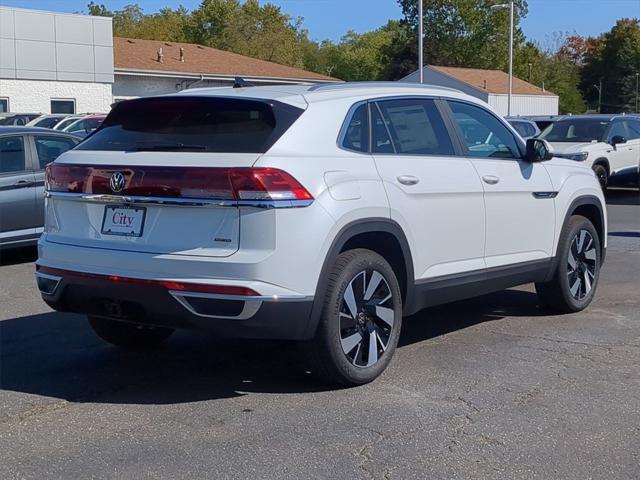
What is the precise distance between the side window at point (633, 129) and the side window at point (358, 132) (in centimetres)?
1513

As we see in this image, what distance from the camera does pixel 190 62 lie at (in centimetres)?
4153

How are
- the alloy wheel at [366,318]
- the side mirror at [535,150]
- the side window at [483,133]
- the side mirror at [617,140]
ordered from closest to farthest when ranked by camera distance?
the alloy wheel at [366,318] < the side window at [483,133] < the side mirror at [535,150] < the side mirror at [617,140]

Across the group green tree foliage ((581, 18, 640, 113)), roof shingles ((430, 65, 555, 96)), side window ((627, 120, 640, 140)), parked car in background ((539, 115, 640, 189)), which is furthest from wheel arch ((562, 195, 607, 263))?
green tree foliage ((581, 18, 640, 113))

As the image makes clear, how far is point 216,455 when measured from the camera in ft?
14.9

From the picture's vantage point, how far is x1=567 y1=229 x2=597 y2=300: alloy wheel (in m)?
7.61

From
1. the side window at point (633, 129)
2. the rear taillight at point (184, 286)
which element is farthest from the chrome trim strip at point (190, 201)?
the side window at point (633, 129)

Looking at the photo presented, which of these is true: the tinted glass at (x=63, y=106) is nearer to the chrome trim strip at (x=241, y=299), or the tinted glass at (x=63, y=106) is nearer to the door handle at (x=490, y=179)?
the door handle at (x=490, y=179)

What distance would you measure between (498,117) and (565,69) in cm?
8994

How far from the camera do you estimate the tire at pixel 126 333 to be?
640cm

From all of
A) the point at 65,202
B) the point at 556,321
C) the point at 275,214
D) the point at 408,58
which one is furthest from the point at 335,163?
the point at 408,58

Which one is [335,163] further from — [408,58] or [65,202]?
[408,58]

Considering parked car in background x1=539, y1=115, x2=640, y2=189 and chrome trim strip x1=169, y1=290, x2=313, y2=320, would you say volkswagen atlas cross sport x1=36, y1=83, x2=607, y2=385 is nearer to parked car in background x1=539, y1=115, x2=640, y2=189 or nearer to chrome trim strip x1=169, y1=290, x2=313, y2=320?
chrome trim strip x1=169, y1=290, x2=313, y2=320

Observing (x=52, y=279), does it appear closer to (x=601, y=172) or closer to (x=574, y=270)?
(x=574, y=270)

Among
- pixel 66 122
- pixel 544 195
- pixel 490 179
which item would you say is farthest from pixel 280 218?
pixel 66 122
